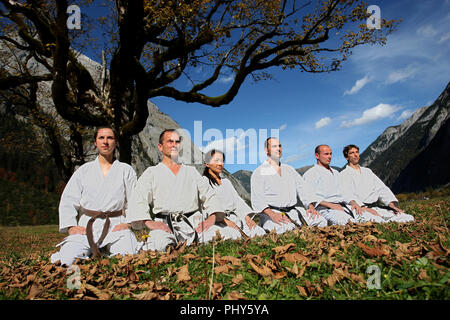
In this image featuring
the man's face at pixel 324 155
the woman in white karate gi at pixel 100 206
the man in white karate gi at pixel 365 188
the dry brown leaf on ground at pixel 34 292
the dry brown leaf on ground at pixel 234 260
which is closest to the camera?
the dry brown leaf on ground at pixel 34 292

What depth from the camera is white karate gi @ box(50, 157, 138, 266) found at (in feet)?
15.7

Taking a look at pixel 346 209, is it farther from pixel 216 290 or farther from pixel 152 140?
pixel 152 140

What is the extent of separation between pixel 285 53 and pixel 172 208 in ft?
30.9

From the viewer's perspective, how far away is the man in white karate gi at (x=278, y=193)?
734 cm

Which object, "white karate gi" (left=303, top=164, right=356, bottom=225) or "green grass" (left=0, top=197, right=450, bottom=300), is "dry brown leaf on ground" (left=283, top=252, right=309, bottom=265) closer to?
"green grass" (left=0, top=197, right=450, bottom=300)

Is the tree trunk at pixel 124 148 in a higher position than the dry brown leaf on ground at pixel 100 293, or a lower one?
higher

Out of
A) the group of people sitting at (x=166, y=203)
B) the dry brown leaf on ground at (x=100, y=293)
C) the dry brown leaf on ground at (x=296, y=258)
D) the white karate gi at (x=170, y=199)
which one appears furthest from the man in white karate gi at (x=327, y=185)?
the dry brown leaf on ground at (x=100, y=293)

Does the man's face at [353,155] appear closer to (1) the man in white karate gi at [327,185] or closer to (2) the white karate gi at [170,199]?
(1) the man in white karate gi at [327,185]

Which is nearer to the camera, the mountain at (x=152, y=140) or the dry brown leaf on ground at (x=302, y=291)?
the dry brown leaf on ground at (x=302, y=291)

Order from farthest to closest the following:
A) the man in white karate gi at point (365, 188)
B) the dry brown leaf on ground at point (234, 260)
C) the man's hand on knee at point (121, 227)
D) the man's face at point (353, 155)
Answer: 1. the man's face at point (353, 155)
2. the man in white karate gi at point (365, 188)
3. the man's hand on knee at point (121, 227)
4. the dry brown leaf on ground at point (234, 260)

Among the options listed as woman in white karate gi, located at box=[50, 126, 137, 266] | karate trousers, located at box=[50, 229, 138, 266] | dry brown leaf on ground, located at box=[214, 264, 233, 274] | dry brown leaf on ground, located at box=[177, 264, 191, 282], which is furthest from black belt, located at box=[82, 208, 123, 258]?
dry brown leaf on ground, located at box=[214, 264, 233, 274]

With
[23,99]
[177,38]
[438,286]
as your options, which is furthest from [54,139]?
[438,286]

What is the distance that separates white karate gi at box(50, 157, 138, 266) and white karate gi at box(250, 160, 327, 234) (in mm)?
3606

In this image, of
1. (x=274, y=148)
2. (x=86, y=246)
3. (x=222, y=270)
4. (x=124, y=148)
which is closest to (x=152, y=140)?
(x=124, y=148)
